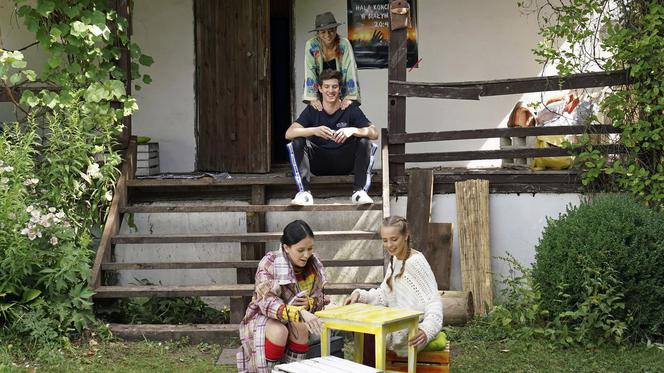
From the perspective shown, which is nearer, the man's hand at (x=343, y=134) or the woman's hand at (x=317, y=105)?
the man's hand at (x=343, y=134)

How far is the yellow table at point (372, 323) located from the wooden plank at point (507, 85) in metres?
3.57

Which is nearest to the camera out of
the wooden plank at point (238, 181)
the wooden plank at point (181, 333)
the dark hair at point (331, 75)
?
the wooden plank at point (181, 333)

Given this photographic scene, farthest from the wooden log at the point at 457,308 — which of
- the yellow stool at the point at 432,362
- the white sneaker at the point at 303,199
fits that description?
the yellow stool at the point at 432,362

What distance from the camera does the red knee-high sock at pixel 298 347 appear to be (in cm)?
499

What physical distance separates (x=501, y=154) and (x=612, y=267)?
5.17 ft

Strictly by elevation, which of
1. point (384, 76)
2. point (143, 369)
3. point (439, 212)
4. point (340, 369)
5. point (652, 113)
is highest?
point (384, 76)

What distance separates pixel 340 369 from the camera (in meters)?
4.11

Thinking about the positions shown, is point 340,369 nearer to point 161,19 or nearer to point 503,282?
point 503,282

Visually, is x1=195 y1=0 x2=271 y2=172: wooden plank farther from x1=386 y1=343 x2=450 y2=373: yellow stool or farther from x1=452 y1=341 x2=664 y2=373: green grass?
x1=386 y1=343 x2=450 y2=373: yellow stool

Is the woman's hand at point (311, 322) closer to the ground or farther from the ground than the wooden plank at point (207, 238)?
closer to the ground

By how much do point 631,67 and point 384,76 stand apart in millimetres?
2931

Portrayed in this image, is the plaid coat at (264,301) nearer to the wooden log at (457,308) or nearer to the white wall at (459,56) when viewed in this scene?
the wooden log at (457,308)

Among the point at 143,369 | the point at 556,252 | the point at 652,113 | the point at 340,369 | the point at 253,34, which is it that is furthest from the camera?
the point at 253,34

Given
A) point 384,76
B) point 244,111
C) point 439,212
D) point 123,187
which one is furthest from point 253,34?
point 439,212
